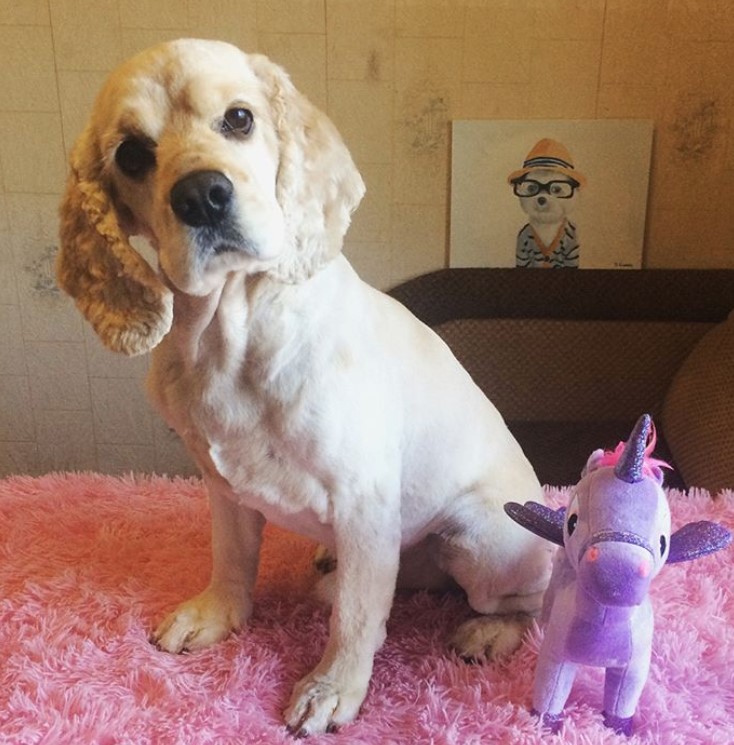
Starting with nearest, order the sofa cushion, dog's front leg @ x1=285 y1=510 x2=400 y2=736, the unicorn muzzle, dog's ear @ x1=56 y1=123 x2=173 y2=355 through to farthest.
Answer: the unicorn muzzle, dog's ear @ x1=56 y1=123 x2=173 y2=355, dog's front leg @ x1=285 y1=510 x2=400 y2=736, the sofa cushion

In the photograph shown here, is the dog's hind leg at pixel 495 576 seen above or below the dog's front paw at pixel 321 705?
above

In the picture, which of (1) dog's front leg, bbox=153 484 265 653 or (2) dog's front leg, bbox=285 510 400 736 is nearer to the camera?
(2) dog's front leg, bbox=285 510 400 736

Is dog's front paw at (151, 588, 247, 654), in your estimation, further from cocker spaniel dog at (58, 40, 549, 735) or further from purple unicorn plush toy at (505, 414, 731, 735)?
purple unicorn plush toy at (505, 414, 731, 735)

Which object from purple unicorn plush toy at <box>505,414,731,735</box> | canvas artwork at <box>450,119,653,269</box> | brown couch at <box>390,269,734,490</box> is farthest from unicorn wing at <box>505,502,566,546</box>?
canvas artwork at <box>450,119,653,269</box>

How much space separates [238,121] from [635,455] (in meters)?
0.53

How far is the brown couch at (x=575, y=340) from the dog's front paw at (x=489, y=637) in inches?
28.5

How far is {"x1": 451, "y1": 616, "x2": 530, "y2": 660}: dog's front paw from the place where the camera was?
1.05 m

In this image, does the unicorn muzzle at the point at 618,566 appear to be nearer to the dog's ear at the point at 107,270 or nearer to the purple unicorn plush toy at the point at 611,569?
the purple unicorn plush toy at the point at 611,569

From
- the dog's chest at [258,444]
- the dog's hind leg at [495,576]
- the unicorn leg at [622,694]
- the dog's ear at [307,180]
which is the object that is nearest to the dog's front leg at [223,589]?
the dog's chest at [258,444]

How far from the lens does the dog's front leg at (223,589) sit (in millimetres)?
1084

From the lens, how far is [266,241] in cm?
80

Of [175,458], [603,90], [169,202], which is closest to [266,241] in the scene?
[169,202]

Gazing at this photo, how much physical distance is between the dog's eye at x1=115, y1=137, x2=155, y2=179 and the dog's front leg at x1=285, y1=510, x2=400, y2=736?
1.48ft

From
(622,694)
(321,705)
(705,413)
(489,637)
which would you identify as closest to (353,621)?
(321,705)
